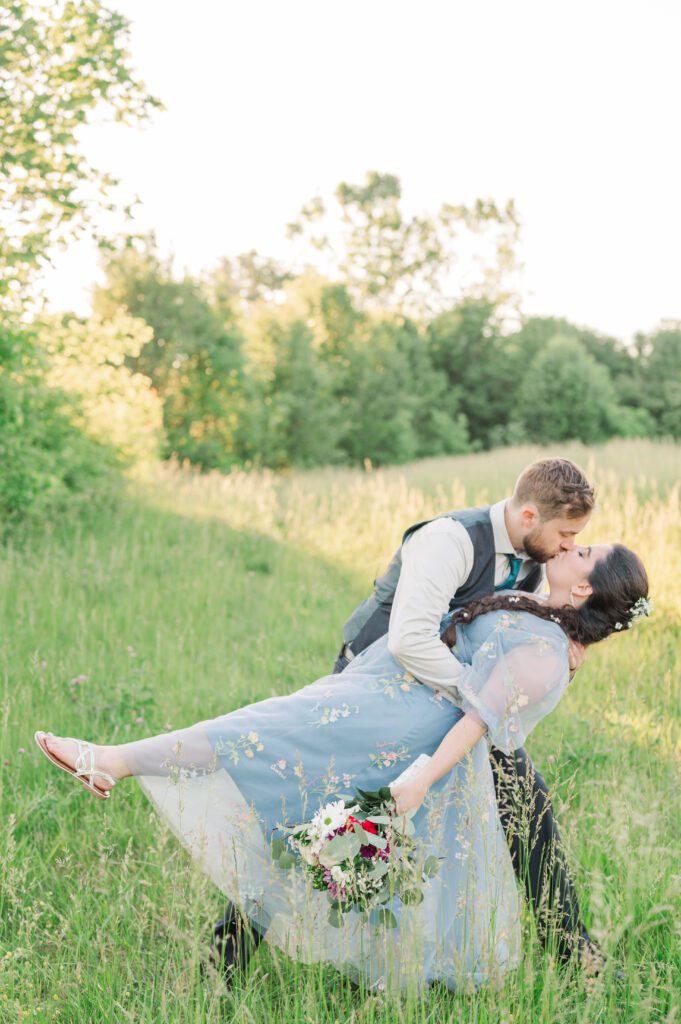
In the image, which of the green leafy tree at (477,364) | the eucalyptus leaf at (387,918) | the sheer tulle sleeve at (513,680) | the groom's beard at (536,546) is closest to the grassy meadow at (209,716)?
the eucalyptus leaf at (387,918)

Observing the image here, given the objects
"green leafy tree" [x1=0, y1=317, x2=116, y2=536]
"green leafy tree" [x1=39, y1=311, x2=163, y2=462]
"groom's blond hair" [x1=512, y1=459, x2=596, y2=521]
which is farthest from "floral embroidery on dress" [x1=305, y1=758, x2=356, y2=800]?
"green leafy tree" [x1=39, y1=311, x2=163, y2=462]

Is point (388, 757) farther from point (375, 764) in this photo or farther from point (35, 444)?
point (35, 444)

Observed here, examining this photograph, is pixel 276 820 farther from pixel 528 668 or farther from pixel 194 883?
pixel 528 668

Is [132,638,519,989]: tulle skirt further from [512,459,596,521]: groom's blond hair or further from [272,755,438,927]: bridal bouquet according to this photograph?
[512,459,596,521]: groom's blond hair

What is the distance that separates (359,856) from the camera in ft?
7.61

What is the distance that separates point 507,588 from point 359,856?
1.22m

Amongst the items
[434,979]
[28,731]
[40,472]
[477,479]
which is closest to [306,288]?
[477,479]

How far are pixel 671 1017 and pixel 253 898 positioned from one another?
1196mm

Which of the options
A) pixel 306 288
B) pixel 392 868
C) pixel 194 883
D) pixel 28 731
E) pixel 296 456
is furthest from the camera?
pixel 306 288

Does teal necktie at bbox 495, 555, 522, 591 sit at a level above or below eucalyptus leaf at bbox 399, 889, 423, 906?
above

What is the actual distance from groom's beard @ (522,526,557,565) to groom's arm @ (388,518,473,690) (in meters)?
0.21

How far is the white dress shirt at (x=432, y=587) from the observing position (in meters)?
2.65

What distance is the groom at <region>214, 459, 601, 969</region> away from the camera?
2646mm

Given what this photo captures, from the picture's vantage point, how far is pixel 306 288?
27578 mm
